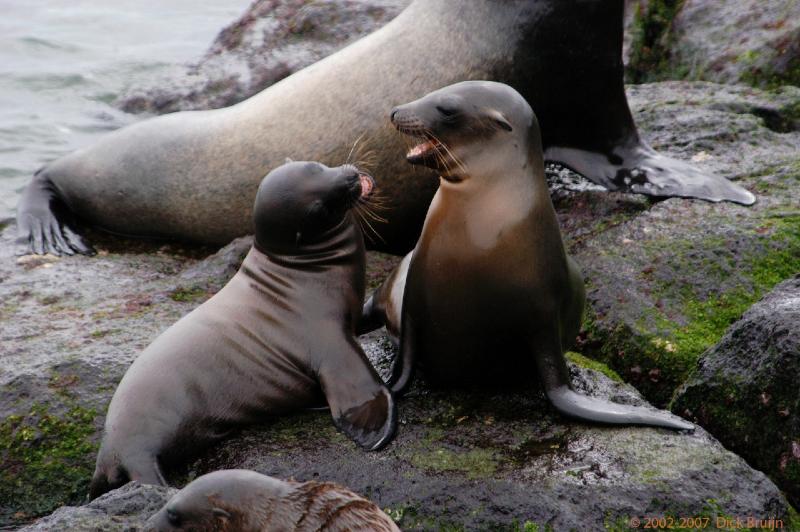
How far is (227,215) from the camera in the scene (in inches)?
288

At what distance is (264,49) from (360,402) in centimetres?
662

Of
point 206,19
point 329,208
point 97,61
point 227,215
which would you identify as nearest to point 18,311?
point 227,215

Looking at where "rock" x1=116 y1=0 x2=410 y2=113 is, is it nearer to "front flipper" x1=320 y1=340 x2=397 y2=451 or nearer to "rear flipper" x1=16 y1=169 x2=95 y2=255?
"rear flipper" x1=16 y1=169 x2=95 y2=255

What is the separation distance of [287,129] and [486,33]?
1.46m

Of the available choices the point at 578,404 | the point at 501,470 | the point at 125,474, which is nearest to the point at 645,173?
the point at 578,404

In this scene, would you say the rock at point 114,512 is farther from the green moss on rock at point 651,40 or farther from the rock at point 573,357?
the green moss on rock at point 651,40

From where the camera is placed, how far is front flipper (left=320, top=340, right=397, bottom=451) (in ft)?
13.2

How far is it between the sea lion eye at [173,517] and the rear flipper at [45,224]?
14.4ft

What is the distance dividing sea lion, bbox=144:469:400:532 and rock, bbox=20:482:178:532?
14cm

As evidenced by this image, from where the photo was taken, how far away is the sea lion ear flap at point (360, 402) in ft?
13.2

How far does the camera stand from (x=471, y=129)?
Answer: 420cm

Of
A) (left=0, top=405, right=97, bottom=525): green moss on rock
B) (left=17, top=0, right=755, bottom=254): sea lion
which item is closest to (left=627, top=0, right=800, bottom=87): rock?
(left=17, top=0, right=755, bottom=254): sea lion

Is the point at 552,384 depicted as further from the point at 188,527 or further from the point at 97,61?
the point at 97,61

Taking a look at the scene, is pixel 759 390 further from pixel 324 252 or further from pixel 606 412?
pixel 324 252
